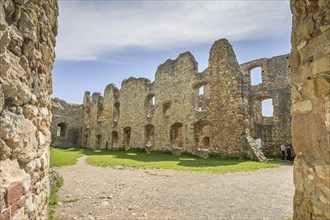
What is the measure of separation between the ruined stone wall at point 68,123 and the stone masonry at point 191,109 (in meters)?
0.18

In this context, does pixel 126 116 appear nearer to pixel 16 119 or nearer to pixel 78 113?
pixel 78 113

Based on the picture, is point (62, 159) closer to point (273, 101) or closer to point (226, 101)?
point (226, 101)

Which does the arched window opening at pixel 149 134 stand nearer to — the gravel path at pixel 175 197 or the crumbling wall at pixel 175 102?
the crumbling wall at pixel 175 102

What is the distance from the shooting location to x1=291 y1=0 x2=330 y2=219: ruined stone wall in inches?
85.8

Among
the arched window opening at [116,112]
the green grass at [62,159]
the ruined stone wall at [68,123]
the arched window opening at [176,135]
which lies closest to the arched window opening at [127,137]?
the arched window opening at [116,112]

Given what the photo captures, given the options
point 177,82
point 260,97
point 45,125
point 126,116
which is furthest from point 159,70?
point 45,125

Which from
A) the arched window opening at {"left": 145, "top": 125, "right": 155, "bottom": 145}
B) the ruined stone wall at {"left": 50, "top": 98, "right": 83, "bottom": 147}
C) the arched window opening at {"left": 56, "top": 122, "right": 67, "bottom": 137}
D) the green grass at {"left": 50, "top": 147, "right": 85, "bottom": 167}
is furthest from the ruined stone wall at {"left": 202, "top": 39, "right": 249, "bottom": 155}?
the arched window opening at {"left": 56, "top": 122, "right": 67, "bottom": 137}

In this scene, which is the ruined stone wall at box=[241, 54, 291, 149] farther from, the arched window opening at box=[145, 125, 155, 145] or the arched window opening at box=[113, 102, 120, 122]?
the arched window opening at box=[113, 102, 120, 122]

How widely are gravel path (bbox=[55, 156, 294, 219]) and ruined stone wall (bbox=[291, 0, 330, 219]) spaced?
7.15 feet

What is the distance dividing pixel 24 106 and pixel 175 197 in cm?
392

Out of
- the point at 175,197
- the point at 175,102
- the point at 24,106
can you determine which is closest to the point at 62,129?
the point at 175,102

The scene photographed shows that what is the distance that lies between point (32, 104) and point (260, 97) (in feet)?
63.8

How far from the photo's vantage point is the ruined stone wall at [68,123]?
28000 mm

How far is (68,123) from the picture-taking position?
2881 cm
